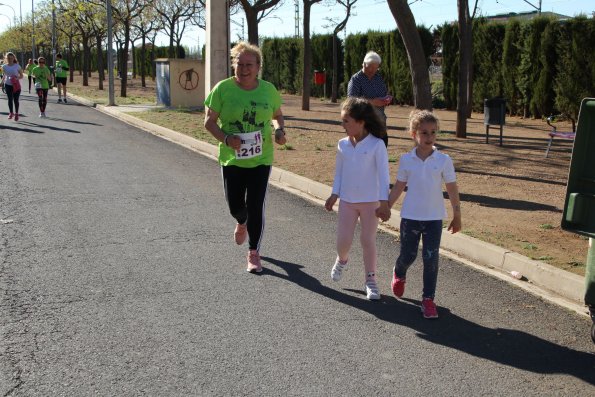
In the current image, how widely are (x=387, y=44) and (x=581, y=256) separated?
2447cm

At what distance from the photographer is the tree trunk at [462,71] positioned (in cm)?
1539

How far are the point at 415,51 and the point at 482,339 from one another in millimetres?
8429

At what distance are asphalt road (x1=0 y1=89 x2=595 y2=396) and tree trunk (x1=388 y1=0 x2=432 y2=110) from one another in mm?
4765

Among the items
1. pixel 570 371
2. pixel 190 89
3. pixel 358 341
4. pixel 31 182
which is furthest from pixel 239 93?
pixel 190 89

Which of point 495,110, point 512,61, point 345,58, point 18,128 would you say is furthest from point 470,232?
point 345,58

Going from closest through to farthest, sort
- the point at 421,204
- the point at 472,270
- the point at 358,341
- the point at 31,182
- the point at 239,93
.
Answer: the point at 358,341, the point at 421,204, the point at 239,93, the point at 472,270, the point at 31,182

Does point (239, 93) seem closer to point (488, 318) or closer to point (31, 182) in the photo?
point (488, 318)

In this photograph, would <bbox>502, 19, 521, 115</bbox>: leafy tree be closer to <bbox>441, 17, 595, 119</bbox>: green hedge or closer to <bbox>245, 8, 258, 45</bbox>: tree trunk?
<bbox>441, 17, 595, 119</bbox>: green hedge

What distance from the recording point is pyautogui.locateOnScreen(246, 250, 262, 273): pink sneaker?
5.94 m

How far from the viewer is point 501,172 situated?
36.8ft

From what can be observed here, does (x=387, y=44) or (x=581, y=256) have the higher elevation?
(x=387, y=44)

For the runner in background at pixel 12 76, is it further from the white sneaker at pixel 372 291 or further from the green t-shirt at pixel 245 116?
the white sneaker at pixel 372 291

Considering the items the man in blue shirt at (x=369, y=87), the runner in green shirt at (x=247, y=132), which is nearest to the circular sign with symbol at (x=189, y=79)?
the man in blue shirt at (x=369, y=87)

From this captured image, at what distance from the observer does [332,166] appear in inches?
465
